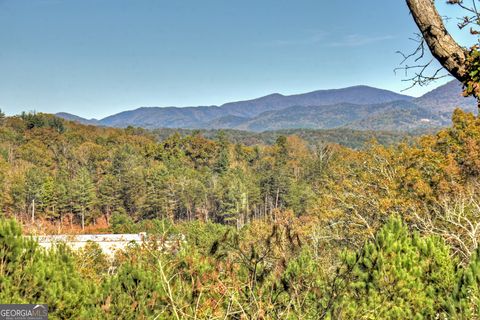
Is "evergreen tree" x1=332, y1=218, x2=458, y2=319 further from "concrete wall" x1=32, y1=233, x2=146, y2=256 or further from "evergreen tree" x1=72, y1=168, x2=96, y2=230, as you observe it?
"evergreen tree" x1=72, y1=168, x2=96, y2=230

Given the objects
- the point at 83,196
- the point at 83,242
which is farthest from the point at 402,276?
the point at 83,196

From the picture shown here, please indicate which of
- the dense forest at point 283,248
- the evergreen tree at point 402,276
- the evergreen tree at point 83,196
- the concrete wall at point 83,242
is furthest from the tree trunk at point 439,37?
the evergreen tree at point 83,196

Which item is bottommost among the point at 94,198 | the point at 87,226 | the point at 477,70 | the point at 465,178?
the point at 87,226

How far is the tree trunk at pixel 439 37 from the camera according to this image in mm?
2420

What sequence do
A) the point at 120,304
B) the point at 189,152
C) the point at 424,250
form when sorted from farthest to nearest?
the point at 189,152, the point at 424,250, the point at 120,304

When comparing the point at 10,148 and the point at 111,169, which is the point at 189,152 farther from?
the point at 10,148

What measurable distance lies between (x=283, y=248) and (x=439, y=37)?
5.02 feet

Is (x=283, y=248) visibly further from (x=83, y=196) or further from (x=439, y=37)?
(x=83, y=196)

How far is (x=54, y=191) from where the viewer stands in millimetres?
42719

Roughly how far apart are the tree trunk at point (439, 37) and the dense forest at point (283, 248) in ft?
4.16

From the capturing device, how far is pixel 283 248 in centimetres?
232

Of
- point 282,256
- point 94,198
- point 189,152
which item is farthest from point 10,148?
point 282,256

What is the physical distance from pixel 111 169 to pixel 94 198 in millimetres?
8894

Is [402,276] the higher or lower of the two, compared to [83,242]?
higher
